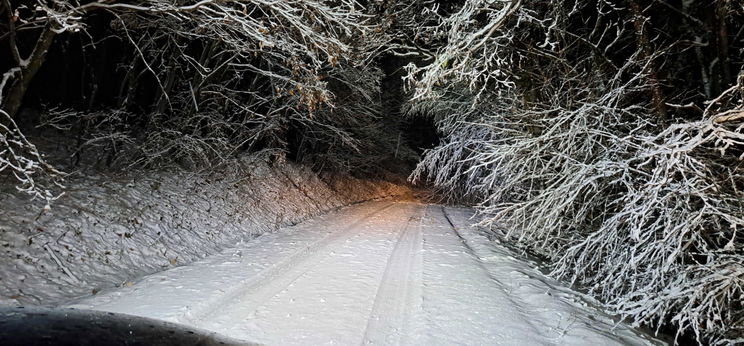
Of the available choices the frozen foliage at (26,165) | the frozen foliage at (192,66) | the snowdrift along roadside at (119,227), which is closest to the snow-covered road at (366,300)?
the snowdrift along roadside at (119,227)

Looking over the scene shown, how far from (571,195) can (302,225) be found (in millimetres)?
8812

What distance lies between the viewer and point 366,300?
5.55 m

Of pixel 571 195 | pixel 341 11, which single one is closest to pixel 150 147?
pixel 341 11

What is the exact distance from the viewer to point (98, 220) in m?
7.42

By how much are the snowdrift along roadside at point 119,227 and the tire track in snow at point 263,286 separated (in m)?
2.06

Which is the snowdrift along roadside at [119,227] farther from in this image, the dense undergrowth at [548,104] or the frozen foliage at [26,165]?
the dense undergrowth at [548,104]

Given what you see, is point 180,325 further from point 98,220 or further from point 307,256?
point 98,220

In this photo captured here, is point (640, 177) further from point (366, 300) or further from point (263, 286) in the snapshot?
point (263, 286)

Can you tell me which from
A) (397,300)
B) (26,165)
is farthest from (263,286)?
(26,165)

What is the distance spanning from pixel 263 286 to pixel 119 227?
12.1 feet

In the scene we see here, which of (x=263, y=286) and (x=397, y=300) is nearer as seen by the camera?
(x=397, y=300)

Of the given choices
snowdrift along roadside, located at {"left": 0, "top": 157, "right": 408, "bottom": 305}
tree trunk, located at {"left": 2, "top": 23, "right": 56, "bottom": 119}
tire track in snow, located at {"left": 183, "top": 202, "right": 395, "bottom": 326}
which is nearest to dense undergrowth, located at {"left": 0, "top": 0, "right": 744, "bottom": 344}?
tree trunk, located at {"left": 2, "top": 23, "right": 56, "bottom": 119}

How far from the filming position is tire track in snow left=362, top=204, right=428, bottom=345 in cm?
450

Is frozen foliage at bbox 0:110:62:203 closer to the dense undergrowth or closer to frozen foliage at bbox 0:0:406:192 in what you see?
the dense undergrowth
